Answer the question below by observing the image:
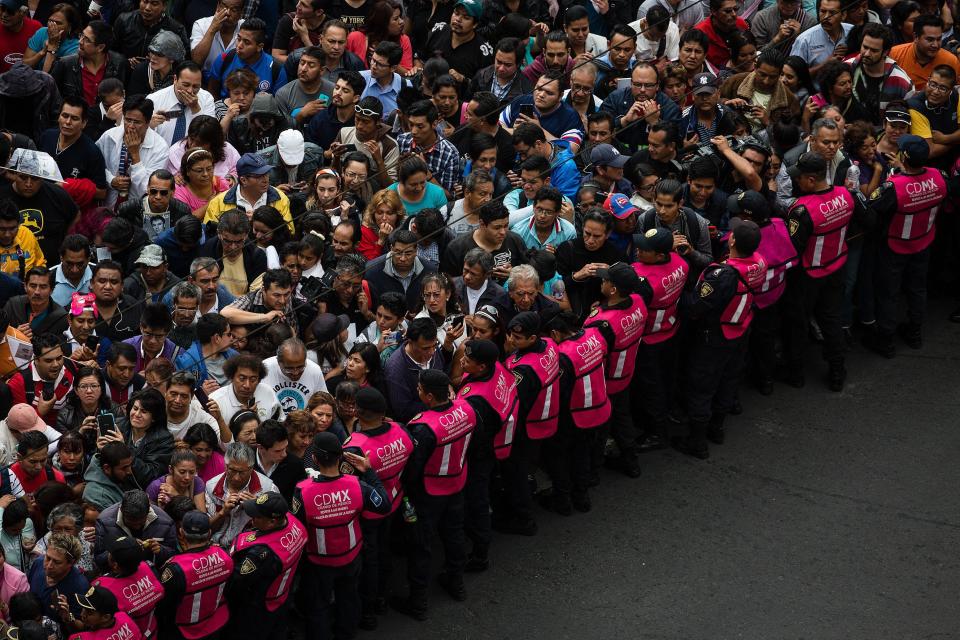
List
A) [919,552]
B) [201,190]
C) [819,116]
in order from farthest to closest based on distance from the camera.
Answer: [819,116], [201,190], [919,552]

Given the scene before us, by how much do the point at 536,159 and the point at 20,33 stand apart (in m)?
4.66

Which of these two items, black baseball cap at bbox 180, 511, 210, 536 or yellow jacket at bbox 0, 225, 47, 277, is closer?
black baseball cap at bbox 180, 511, 210, 536

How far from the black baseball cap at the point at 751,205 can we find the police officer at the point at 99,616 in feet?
18.4

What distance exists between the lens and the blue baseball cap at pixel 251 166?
10.7 meters

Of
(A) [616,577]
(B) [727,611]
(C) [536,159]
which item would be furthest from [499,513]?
(C) [536,159]

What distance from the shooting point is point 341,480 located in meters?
8.50

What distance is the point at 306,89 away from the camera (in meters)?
12.3

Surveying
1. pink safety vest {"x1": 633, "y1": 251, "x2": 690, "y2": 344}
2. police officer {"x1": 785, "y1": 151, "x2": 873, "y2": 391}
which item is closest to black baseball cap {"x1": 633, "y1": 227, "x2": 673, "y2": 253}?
pink safety vest {"x1": 633, "y1": 251, "x2": 690, "y2": 344}

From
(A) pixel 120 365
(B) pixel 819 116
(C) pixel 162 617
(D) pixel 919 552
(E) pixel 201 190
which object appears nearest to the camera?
(C) pixel 162 617

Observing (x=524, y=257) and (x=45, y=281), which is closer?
(x=45, y=281)

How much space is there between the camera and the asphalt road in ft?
31.0

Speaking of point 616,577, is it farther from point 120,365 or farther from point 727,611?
point 120,365

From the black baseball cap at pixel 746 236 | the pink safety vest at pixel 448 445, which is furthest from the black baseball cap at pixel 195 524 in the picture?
the black baseball cap at pixel 746 236

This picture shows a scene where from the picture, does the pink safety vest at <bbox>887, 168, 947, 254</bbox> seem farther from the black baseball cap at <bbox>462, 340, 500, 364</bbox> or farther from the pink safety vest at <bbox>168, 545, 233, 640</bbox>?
the pink safety vest at <bbox>168, 545, 233, 640</bbox>
